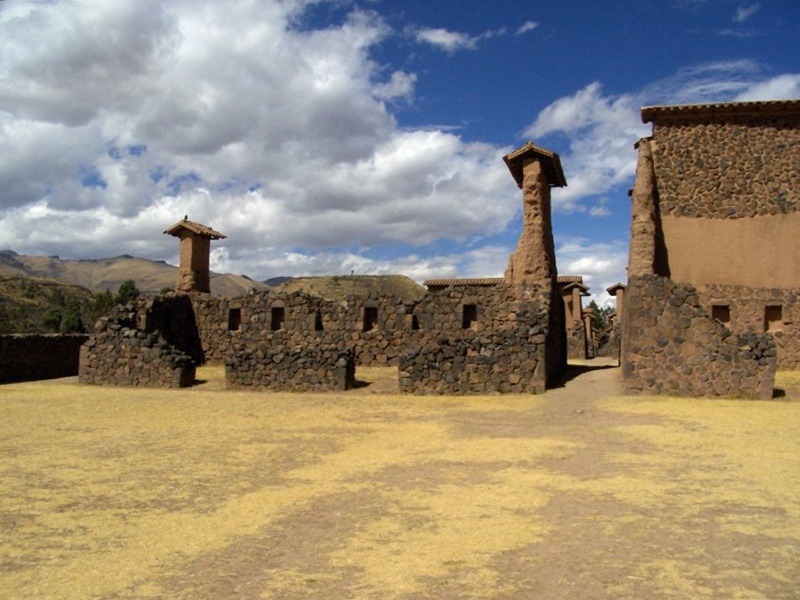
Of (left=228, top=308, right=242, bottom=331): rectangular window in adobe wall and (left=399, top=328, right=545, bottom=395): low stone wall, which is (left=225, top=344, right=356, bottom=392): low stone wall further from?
(left=228, top=308, right=242, bottom=331): rectangular window in adobe wall

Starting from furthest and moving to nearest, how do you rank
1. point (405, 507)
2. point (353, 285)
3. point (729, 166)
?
1. point (353, 285)
2. point (729, 166)
3. point (405, 507)

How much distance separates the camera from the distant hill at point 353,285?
205 ft

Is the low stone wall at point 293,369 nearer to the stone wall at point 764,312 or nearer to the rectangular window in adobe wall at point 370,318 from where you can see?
the rectangular window in adobe wall at point 370,318

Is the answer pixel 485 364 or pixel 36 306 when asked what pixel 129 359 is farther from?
pixel 36 306

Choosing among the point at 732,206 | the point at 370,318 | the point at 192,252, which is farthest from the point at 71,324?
the point at 732,206

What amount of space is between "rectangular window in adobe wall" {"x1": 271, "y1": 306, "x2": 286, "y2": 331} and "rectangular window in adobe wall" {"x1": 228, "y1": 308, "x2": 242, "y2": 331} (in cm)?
154

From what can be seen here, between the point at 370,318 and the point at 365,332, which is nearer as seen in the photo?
the point at 365,332

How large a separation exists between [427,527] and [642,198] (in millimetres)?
14919

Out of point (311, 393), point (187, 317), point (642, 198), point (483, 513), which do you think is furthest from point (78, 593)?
point (187, 317)

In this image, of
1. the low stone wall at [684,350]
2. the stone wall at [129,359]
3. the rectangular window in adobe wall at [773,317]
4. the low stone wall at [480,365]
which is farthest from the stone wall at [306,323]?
the rectangular window in adobe wall at [773,317]

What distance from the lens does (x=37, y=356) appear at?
22547 mm

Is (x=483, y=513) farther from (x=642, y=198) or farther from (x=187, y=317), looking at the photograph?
(x=187, y=317)

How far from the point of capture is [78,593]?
443 centimetres

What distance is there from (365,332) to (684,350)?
11.1m
